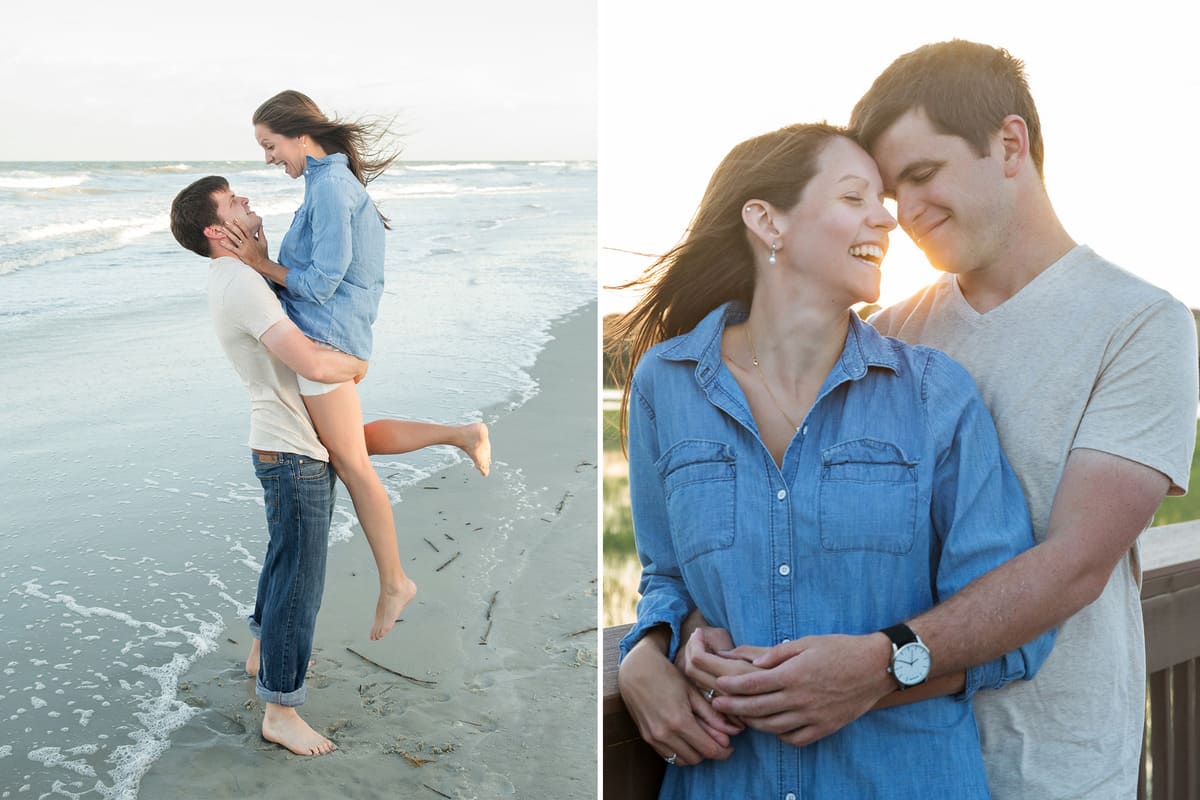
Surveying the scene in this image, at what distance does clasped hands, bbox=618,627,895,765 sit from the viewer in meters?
0.93

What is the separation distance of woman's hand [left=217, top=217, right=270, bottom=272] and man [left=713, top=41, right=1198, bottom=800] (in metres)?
1.70

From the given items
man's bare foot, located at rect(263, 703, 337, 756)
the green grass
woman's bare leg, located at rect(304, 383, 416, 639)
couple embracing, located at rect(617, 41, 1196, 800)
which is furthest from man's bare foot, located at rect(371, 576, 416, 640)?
couple embracing, located at rect(617, 41, 1196, 800)

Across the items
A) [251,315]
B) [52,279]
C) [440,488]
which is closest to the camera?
[251,315]

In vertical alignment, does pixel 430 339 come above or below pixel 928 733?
below

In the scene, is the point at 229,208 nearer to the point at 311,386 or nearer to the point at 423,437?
the point at 311,386

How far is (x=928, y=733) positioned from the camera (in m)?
0.98

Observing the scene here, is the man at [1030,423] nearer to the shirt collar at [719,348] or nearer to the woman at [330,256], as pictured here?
the shirt collar at [719,348]

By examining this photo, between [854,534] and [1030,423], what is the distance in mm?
209

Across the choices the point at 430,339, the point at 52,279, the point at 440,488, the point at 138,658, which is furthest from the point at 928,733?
the point at 52,279

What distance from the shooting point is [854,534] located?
978 millimetres

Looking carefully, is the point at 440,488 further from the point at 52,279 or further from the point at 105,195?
the point at 105,195

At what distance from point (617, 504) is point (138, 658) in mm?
1443

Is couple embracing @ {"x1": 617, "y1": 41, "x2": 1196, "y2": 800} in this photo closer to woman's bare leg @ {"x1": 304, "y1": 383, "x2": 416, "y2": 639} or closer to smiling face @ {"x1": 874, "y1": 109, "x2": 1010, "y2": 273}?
smiling face @ {"x1": 874, "y1": 109, "x2": 1010, "y2": 273}

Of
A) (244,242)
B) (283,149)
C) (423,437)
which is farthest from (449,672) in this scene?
(283,149)
